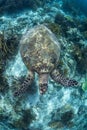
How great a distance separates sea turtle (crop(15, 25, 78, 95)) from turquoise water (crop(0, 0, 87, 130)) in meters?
0.68

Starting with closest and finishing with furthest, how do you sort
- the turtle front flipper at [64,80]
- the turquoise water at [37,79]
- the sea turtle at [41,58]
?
the turtle front flipper at [64,80], the sea turtle at [41,58], the turquoise water at [37,79]

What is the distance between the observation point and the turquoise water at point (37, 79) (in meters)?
7.45

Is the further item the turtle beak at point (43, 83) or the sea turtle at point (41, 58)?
the sea turtle at point (41, 58)

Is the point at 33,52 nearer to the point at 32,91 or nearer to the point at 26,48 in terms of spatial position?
the point at 26,48

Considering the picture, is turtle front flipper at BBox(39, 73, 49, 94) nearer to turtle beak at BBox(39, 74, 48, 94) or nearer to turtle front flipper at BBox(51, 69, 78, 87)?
turtle beak at BBox(39, 74, 48, 94)

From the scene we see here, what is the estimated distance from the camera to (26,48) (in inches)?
268

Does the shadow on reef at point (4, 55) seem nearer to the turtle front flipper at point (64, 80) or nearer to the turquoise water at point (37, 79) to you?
the turquoise water at point (37, 79)

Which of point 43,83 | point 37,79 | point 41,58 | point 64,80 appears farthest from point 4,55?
point 64,80

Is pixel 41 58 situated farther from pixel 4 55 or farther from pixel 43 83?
pixel 4 55

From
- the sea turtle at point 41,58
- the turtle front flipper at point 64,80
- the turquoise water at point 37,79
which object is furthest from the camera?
the turquoise water at point 37,79

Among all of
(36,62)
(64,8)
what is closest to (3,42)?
(36,62)

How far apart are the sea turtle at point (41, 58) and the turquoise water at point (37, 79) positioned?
675mm

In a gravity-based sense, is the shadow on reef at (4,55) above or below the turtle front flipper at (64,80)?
above

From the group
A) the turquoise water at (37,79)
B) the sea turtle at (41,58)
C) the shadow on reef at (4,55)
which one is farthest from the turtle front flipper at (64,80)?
the shadow on reef at (4,55)
